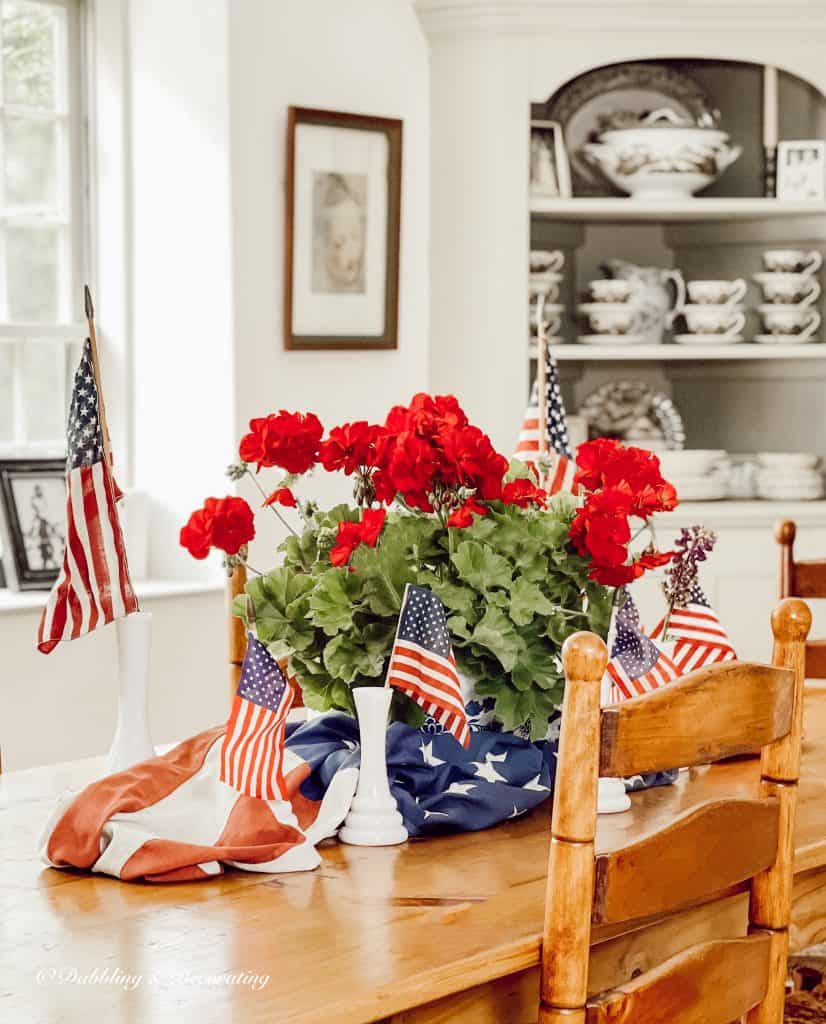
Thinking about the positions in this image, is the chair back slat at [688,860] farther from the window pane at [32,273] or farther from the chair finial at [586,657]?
the window pane at [32,273]

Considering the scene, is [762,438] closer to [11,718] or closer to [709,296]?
[709,296]

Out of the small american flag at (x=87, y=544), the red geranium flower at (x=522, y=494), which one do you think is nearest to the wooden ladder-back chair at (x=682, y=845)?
the red geranium flower at (x=522, y=494)

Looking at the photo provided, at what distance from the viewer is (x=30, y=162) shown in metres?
3.66

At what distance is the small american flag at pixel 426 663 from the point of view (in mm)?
1786

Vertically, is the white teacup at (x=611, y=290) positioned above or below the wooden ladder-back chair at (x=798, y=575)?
above

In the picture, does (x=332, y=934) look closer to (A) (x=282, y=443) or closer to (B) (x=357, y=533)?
(B) (x=357, y=533)

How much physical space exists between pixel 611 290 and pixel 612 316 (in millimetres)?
67

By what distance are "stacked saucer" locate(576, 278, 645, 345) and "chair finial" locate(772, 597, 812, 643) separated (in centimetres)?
252

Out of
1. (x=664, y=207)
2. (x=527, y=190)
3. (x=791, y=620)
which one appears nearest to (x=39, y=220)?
(x=527, y=190)

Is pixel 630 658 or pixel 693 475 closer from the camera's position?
pixel 630 658

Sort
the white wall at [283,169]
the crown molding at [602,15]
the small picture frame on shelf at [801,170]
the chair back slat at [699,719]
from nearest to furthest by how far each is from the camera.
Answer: the chair back slat at [699,719], the white wall at [283,169], the crown molding at [602,15], the small picture frame on shelf at [801,170]

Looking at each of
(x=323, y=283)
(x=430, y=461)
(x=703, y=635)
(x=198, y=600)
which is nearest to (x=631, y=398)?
(x=323, y=283)

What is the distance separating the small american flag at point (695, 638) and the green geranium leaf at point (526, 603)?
353 mm

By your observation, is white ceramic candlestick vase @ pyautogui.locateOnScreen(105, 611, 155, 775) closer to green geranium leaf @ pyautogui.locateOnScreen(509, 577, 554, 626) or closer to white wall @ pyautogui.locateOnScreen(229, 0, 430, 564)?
green geranium leaf @ pyautogui.locateOnScreen(509, 577, 554, 626)
